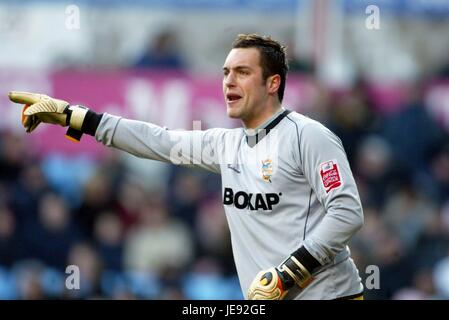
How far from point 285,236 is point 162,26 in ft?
26.8

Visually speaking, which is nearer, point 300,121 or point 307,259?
point 307,259

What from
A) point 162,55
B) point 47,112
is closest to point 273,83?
point 47,112

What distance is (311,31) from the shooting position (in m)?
14.4

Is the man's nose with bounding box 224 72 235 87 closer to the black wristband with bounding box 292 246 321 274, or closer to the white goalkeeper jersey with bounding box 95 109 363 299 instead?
Result: the white goalkeeper jersey with bounding box 95 109 363 299

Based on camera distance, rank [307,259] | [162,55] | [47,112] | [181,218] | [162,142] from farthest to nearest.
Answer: [162,55] < [181,218] < [162,142] < [47,112] < [307,259]

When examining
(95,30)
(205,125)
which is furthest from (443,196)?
(95,30)

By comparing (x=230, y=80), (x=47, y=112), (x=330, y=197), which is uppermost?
(x=230, y=80)

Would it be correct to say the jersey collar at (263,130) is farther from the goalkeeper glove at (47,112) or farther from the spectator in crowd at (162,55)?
the spectator in crowd at (162,55)

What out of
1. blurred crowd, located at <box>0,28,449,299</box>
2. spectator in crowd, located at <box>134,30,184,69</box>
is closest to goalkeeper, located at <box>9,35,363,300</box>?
blurred crowd, located at <box>0,28,449,299</box>

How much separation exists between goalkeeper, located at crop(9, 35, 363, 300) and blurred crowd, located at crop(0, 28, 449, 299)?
3.97m

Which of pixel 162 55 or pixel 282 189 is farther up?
pixel 162 55

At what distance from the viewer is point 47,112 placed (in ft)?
23.3

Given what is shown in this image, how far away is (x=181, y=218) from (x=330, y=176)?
5850 mm

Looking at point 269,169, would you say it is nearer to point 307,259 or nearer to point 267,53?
point 307,259
